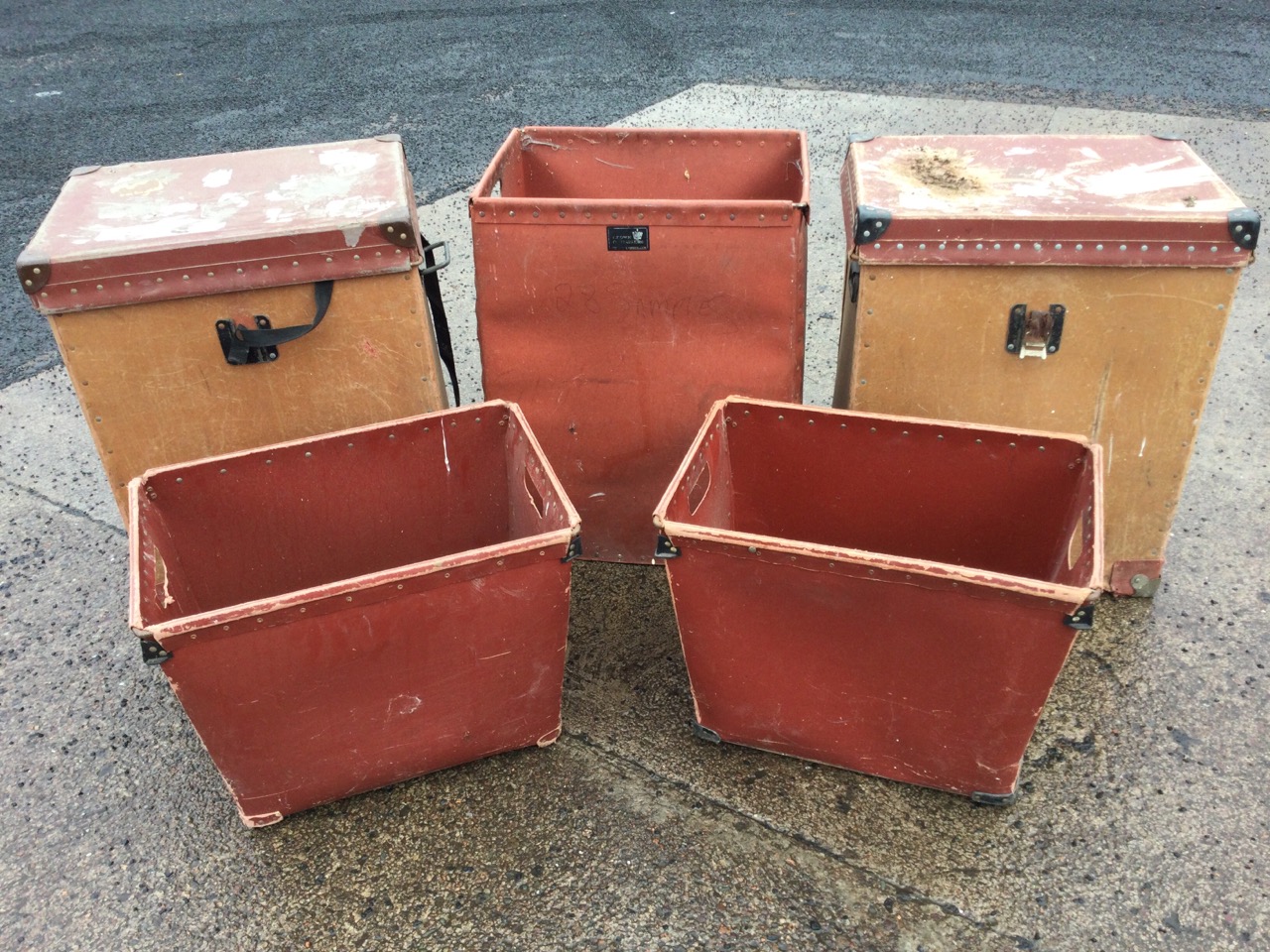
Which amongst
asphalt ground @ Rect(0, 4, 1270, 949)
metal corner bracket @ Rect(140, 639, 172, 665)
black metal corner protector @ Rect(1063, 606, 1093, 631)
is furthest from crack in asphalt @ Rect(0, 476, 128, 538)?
Result: black metal corner protector @ Rect(1063, 606, 1093, 631)

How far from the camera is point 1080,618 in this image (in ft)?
5.84

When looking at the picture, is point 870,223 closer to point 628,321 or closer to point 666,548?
point 628,321

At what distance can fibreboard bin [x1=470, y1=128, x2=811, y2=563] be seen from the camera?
245cm

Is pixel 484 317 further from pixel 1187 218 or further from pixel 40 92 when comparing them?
pixel 40 92

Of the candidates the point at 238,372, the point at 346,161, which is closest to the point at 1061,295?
the point at 346,161

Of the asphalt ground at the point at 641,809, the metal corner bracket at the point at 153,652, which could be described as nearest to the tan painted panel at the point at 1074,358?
the asphalt ground at the point at 641,809

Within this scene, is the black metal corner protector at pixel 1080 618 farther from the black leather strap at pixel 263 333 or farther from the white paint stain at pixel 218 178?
the white paint stain at pixel 218 178

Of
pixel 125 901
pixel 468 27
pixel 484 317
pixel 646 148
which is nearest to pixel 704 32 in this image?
pixel 468 27

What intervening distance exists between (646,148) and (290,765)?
208 centimetres

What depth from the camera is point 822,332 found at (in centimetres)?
404

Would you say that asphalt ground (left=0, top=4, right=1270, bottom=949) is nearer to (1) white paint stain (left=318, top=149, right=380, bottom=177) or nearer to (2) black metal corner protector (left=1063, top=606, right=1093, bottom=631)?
(2) black metal corner protector (left=1063, top=606, right=1093, bottom=631)

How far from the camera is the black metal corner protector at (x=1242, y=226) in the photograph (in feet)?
7.04

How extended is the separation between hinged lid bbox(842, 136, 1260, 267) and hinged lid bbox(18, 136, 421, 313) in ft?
3.78

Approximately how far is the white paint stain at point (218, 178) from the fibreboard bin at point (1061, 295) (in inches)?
65.2
